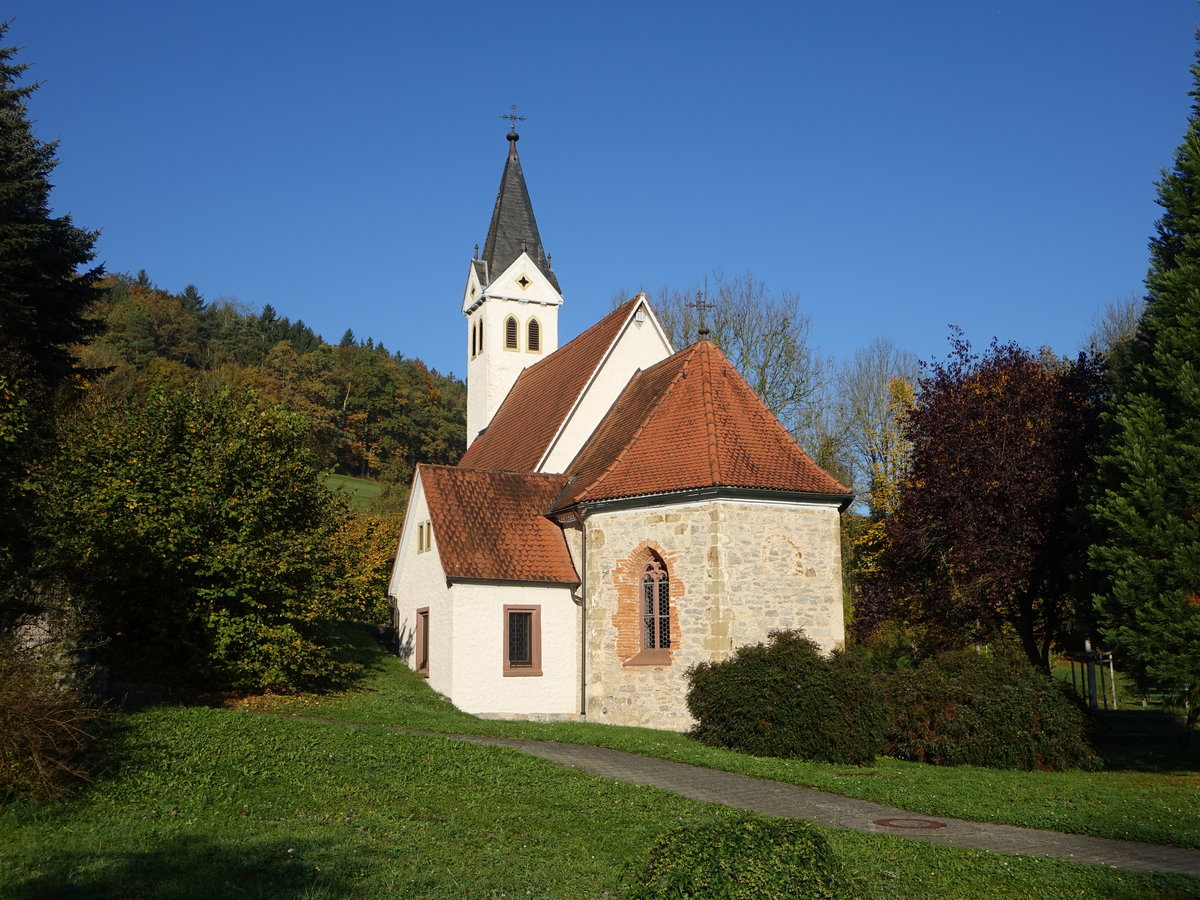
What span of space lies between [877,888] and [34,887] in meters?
6.22

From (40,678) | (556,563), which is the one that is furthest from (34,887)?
(556,563)

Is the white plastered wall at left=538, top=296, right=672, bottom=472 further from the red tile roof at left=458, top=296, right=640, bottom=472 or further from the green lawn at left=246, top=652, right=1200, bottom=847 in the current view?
the green lawn at left=246, top=652, right=1200, bottom=847

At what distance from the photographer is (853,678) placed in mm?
16125

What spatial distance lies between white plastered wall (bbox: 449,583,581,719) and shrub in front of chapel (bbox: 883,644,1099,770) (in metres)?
7.67

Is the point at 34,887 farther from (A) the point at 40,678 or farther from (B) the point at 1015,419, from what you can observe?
(B) the point at 1015,419

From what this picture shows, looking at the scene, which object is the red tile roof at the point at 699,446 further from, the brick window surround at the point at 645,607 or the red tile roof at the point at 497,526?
the brick window surround at the point at 645,607

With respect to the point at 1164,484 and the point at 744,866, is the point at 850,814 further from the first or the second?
the point at 1164,484

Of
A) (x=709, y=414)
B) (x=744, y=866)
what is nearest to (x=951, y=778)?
(x=709, y=414)

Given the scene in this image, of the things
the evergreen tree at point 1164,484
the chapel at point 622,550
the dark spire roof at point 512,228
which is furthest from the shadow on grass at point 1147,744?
the dark spire roof at point 512,228

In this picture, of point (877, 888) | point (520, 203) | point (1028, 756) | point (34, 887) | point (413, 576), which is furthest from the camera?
point (520, 203)

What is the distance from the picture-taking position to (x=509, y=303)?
34.7 metres

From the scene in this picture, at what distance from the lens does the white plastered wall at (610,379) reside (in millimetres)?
25938

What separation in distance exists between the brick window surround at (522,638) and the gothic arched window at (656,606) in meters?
2.67

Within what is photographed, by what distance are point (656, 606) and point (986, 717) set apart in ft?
22.7
